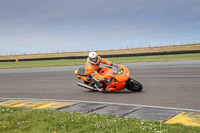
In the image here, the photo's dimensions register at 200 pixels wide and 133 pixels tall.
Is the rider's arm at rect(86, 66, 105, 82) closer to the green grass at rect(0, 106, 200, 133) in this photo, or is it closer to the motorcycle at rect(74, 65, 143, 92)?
the motorcycle at rect(74, 65, 143, 92)

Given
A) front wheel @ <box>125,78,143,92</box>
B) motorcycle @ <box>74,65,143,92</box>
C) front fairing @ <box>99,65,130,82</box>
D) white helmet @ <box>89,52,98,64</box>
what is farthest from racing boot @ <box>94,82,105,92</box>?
front wheel @ <box>125,78,143,92</box>

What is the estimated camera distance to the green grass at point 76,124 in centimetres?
470

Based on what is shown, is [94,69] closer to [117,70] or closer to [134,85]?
[117,70]

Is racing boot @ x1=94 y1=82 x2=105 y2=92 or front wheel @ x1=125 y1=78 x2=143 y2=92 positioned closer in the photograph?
front wheel @ x1=125 y1=78 x2=143 y2=92

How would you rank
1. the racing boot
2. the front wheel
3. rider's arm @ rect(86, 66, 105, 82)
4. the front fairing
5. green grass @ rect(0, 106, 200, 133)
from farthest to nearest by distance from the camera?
the racing boot < rider's arm @ rect(86, 66, 105, 82) < the front wheel < the front fairing < green grass @ rect(0, 106, 200, 133)

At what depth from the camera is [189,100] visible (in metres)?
7.59

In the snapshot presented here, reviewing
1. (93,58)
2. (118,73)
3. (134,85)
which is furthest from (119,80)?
(93,58)

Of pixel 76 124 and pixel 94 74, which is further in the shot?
pixel 94 74

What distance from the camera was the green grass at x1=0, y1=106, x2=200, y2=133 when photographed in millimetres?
4703

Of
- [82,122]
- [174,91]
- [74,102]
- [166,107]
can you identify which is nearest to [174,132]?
[82,122]

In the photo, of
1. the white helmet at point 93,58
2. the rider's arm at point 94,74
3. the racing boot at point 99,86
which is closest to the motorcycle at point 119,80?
the racing boot at point 99,86

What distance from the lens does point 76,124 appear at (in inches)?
208

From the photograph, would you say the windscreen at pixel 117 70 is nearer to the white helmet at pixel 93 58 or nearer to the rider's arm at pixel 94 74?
the rider's arm at pixel 94 74

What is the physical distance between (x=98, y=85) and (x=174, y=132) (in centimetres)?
547
